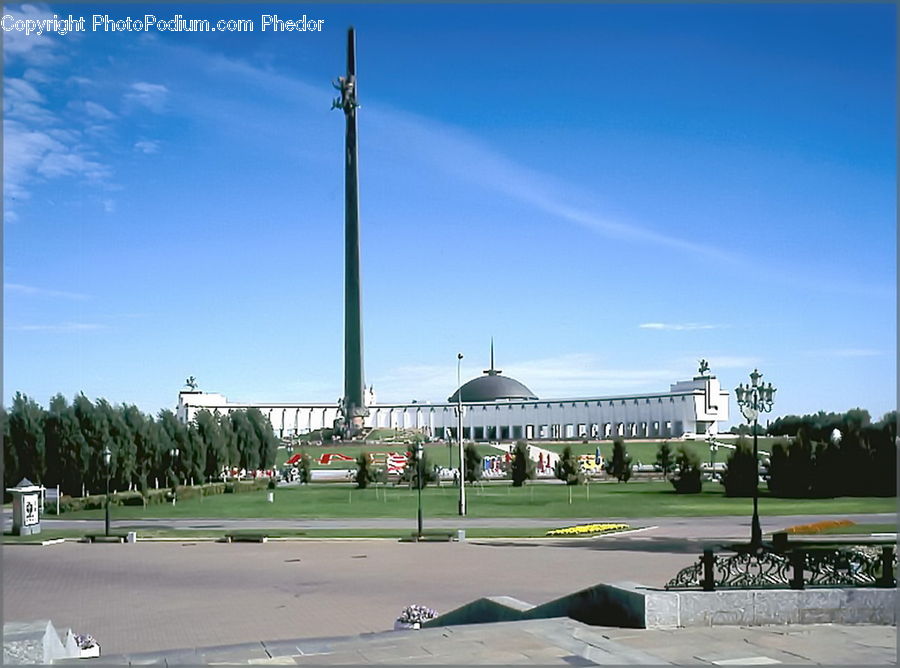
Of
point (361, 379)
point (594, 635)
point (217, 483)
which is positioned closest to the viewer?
point (594, 635)

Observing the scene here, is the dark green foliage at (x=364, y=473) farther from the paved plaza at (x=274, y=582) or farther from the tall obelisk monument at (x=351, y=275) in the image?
the tall obelisk monument at (x=351, y=275)

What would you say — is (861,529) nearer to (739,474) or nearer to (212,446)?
(739,474)

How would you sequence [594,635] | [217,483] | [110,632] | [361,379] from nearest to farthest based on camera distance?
[594,635] → [110,632] → [217,483] → [361,379]

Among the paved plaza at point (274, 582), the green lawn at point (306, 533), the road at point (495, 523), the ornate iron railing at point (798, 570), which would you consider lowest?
the road at point (495, 523)

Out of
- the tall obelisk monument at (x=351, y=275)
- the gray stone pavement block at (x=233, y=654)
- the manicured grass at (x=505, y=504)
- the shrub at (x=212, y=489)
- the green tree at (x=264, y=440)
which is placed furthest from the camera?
the tall obelisk monument at (x=351, y=275)

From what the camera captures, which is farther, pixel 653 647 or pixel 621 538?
pixel 621 538

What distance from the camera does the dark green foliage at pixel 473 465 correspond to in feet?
235

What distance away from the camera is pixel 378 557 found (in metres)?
29.8

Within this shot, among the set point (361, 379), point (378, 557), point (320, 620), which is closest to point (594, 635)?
point (320, 620)

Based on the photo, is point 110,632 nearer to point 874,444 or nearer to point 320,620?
point 320,620

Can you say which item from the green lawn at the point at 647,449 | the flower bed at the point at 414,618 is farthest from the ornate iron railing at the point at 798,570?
the green lawn at the point at 647,449

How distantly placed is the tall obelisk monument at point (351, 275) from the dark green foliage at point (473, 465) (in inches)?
2178

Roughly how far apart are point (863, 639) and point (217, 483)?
61.8 m

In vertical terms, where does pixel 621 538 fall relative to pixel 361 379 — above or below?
below
